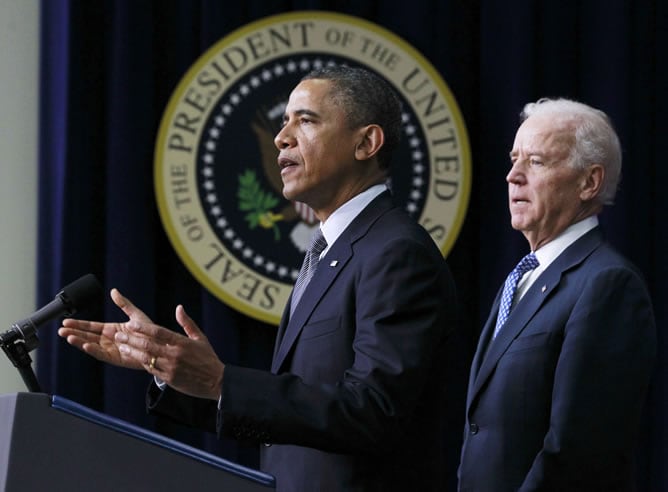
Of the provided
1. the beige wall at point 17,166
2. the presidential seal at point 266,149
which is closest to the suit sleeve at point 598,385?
the presidential seal at point 266,149

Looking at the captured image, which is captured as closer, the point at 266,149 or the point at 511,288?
the point at 511,288

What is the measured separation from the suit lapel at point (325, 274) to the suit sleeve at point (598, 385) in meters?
0.43

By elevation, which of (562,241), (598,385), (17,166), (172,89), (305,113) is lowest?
(598,385)

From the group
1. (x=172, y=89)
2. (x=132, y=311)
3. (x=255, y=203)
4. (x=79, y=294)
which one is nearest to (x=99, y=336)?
(x=79, y=294)

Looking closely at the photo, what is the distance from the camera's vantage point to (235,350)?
3.53 meters

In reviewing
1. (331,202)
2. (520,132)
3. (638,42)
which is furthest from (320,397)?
(638,42)

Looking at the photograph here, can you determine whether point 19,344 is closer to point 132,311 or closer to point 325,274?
point 132,311

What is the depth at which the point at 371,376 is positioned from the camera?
1701 mm

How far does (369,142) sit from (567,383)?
0.54 meters

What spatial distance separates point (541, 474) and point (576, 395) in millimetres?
149

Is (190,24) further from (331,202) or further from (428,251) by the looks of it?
(428,251)

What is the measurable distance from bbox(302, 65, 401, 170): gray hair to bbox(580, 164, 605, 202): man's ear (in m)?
0.47

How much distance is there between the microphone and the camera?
173cm

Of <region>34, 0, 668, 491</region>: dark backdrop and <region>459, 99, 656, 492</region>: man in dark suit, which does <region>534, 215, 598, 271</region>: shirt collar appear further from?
<region>34, 0, 668, 491</region>: dark backdrop
